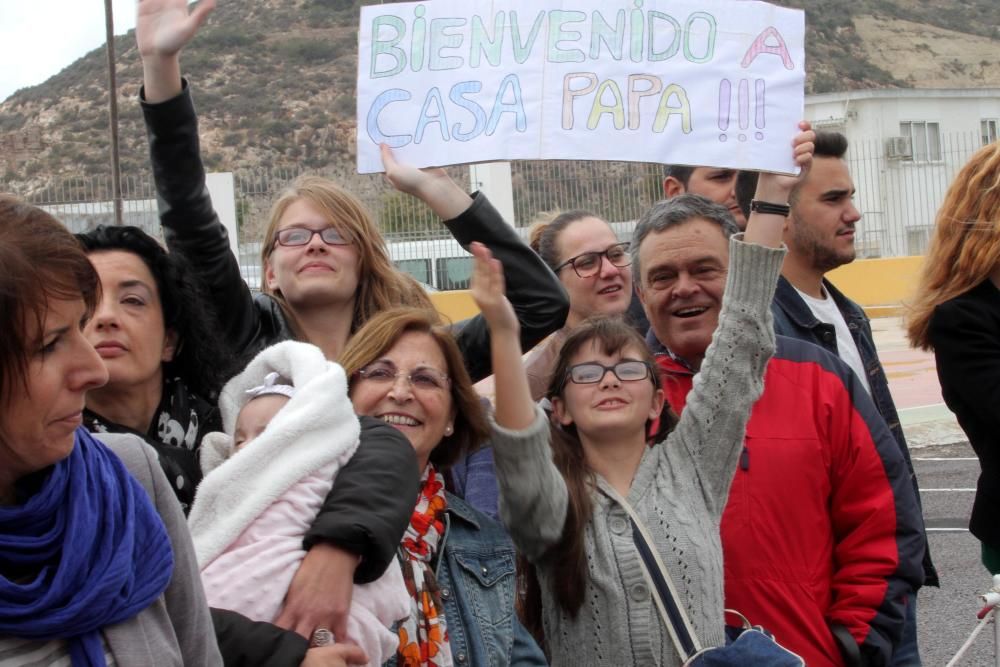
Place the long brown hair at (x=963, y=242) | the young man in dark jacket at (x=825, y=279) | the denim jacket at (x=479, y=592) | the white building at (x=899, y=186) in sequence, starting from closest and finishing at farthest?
1. the denim jacket at (x=479, y=592)
2. the long brown hair at (x=963, y=242)
3. the young man in dark jacket at (x=825, y=279)
4. the white building at (x=899, y=186)

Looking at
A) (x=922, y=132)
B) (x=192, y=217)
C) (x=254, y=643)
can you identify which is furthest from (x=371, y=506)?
(x=922, y=132)

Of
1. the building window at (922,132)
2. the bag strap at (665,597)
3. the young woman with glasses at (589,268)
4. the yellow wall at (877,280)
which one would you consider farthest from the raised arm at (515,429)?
the building window at (922,132)

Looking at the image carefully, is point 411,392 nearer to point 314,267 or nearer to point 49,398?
Answer: point 314,267

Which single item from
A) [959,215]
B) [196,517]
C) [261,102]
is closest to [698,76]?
[959,215]

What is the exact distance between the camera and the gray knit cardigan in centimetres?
288

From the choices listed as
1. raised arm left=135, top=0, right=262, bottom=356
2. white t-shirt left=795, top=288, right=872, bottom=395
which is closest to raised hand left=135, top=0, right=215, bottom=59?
raised arm left=135, top=0, right=262, bottom=356

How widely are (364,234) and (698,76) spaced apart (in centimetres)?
105

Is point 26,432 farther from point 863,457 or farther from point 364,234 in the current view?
point 863,457

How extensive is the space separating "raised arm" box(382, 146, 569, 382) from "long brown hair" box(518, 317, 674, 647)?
0.12 meters

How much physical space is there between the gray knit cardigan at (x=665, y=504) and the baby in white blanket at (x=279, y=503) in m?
0.51

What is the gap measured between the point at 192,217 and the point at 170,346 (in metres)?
0.37

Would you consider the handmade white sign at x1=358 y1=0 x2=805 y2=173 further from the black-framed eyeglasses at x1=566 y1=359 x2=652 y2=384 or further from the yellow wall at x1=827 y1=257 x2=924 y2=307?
the yellow wall at x1=827 y1=257 x2=924 y2=307

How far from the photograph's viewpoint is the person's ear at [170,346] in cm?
281

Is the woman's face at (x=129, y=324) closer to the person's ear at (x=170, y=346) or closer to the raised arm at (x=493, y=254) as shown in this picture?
the person's ear at (x=170, y=346)
